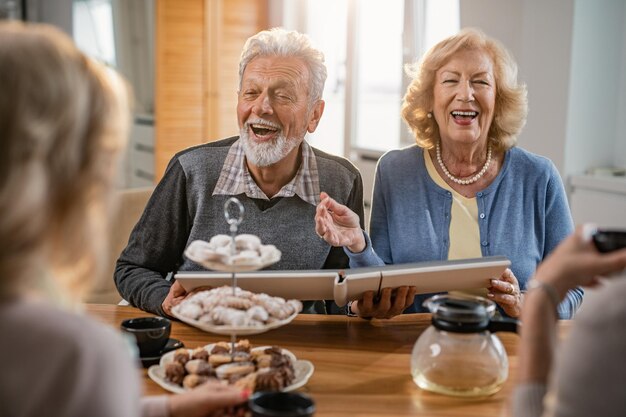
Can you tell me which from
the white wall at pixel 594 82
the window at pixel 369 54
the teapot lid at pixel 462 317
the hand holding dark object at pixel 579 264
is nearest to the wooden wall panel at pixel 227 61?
the window at pixel 369 54

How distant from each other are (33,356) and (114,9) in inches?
222

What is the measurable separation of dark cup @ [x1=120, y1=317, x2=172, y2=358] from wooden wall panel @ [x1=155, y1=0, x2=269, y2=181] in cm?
450

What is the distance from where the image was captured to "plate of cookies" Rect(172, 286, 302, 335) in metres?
1.39

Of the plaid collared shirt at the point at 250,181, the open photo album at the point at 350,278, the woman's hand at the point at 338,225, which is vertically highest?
the plaid collared shirt at the point at 250,181

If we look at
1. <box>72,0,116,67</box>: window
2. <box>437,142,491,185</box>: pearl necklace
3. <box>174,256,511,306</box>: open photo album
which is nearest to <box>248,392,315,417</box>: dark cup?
<box>174,256,511,306</box>: open photo album

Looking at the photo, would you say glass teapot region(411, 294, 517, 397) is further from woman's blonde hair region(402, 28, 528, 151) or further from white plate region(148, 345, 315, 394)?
woman's blonde hair region(402, 28, 528, 151)

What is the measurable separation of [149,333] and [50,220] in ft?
2.53

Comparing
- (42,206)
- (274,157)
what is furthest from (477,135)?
(42,206)

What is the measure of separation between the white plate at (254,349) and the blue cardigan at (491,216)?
0.74 metres

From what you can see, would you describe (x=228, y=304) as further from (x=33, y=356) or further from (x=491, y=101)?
(x=491, y=101)

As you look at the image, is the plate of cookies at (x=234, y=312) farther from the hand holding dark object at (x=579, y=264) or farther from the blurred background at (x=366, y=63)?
the blurred background at (x=366, y=63)

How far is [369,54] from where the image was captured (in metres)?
5.34

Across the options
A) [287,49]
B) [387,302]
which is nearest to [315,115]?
[287,49]

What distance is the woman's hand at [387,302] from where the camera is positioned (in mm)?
1776
